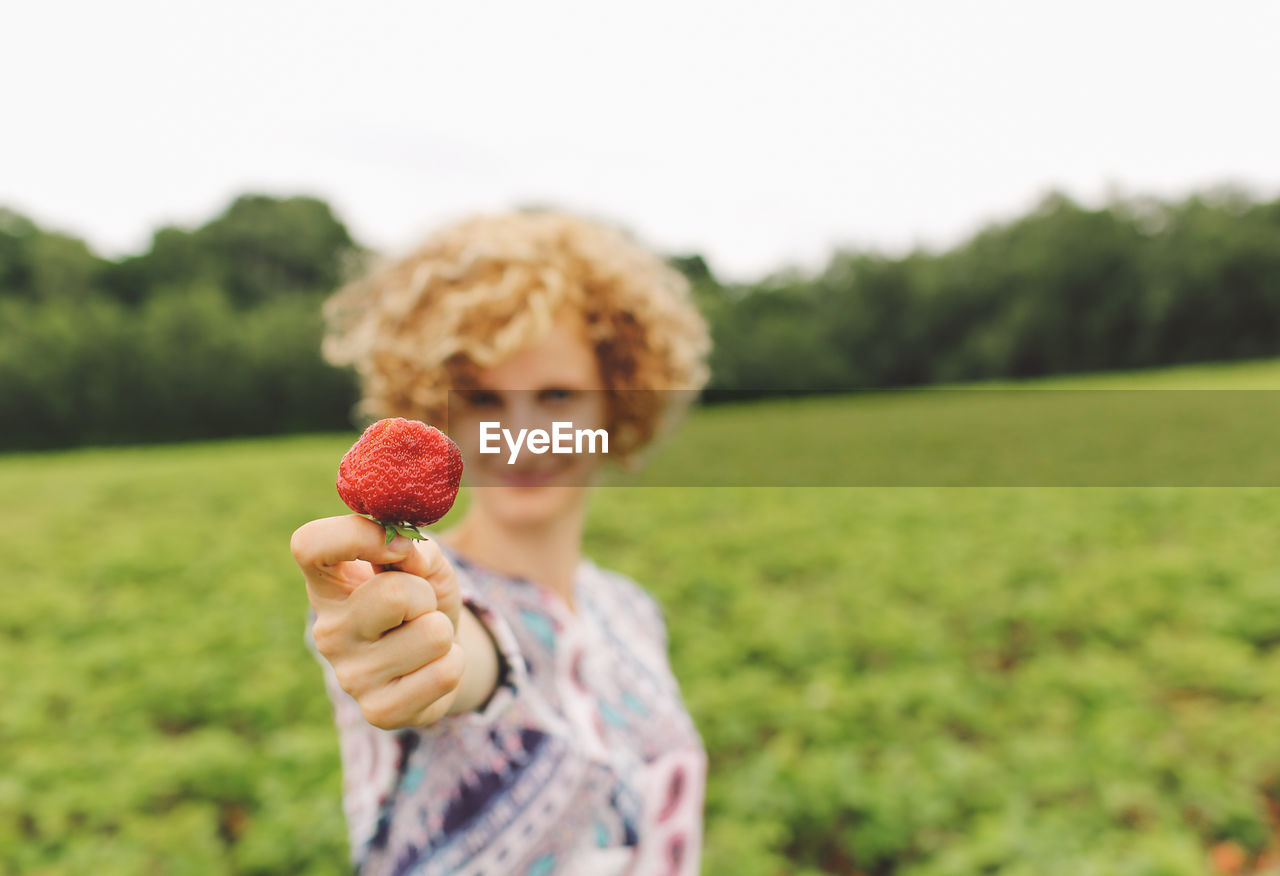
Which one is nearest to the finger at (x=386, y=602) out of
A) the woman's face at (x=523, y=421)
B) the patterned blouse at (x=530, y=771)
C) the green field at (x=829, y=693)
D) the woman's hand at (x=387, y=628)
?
the woman's hand at (x=387, y=628)

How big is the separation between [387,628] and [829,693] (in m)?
3.08

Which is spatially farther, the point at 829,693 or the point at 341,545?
the point at 829,693

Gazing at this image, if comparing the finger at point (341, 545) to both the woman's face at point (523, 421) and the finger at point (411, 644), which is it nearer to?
the finger at point (411, 644)

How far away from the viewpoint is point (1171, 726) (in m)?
3.09

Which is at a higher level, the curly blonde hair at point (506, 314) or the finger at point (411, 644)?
the curly blonde hair at point (506, 314)

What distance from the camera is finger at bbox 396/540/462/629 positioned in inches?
27.9

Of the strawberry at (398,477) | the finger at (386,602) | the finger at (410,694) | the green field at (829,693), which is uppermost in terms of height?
the strawberry at (398,477)

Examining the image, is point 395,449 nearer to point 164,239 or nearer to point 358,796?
point 358,796

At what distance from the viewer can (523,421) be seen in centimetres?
135

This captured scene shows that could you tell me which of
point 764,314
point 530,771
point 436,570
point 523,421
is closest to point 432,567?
point 436,570

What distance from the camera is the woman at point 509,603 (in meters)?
0.74

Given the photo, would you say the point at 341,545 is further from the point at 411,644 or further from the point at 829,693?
the point at 829,693

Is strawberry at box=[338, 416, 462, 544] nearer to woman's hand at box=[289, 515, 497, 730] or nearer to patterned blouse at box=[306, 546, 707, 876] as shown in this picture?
woman's hand at box=[289, 515, 497, 730]

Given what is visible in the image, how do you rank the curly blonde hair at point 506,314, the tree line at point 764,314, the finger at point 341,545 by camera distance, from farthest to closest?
1. the tree line at point 764,314
2. the curly blonde hair at point 506,314
3. the finger at point 341,545
